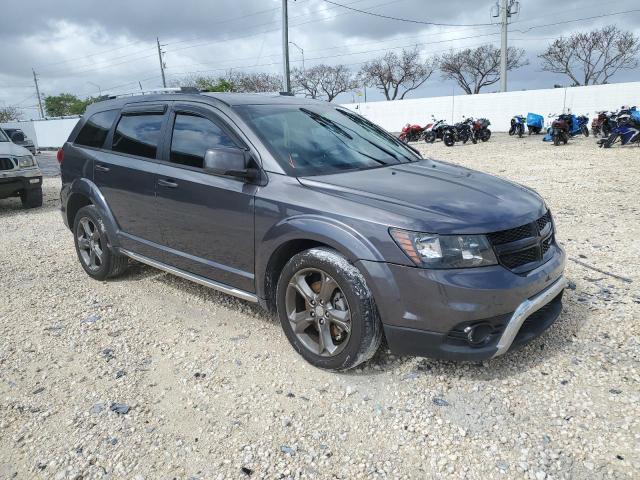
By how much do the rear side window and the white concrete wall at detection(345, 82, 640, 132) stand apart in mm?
21988

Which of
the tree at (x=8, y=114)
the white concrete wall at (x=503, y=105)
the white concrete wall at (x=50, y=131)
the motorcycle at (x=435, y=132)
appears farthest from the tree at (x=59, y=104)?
the motorcycle at (x=435, y=132)

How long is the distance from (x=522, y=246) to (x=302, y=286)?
4.26 feet

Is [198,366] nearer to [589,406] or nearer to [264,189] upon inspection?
[264,189]

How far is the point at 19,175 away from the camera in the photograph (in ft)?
28.6

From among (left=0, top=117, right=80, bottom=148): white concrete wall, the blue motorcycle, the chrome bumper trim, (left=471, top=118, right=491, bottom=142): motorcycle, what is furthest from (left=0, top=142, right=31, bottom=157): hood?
(left=0, top=117, right=80, bottom=148): white concrete wall

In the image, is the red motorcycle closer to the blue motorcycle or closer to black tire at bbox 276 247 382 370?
the blue motorcycle

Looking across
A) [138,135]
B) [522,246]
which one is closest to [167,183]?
[138,135]

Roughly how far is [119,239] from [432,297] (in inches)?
118

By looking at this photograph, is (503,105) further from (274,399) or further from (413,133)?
(274,399)

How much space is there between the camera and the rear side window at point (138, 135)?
3.96 meters

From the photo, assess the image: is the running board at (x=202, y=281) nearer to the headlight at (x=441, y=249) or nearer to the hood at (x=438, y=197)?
the hood at (x=438, y=197)

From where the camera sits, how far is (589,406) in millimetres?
2646

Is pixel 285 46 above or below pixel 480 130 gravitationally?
above

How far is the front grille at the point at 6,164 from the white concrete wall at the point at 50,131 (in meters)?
34.4
